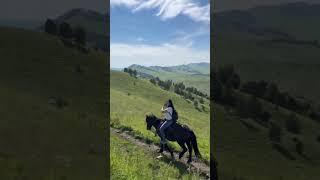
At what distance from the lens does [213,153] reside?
23062 mm

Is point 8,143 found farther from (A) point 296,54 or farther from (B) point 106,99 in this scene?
(A) point 296,54

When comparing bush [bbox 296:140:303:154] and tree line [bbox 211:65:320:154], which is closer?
bush [bbox 296:140:303:154]

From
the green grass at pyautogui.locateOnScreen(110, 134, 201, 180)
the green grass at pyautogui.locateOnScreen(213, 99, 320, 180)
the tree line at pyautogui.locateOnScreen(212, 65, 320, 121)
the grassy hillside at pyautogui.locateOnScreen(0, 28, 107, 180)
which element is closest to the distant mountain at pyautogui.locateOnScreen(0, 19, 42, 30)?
the grassy hillside at pyautogui.locateOnScreen(0, 28, 107, 180)

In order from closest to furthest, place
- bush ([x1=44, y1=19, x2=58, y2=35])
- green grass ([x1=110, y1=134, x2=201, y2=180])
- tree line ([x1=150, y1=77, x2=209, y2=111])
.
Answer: green grass ([x1=110, y1=134, x2=201, y2=180]) → bush ([x1=44, y1=19, x2=58, y2=35]) → tree line ([x1=150, y1=77, x2=209, y2=111])

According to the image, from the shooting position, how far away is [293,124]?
83.0 feet

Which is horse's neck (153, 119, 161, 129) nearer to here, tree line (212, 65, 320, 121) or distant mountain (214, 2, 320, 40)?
tree line (212, 65, 320, 121)

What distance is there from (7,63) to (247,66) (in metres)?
13.5

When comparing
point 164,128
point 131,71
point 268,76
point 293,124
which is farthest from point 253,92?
point 131,71

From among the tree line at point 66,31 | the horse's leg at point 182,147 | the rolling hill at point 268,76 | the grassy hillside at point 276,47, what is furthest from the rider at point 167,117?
the tree line at point 66,31

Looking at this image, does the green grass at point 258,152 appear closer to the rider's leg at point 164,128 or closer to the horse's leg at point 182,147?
the horse's leg at point 182,147

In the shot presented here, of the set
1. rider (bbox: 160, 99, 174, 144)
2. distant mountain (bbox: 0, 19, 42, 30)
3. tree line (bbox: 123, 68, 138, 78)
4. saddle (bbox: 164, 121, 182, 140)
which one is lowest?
saddle (bbox: 164, 121, 182, 140)

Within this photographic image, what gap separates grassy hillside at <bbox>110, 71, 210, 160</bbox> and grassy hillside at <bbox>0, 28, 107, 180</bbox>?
7.88 feet

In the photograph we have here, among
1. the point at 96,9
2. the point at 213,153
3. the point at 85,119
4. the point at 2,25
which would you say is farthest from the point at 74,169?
the point at 2,25

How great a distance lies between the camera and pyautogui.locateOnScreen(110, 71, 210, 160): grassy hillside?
81.4 ft
